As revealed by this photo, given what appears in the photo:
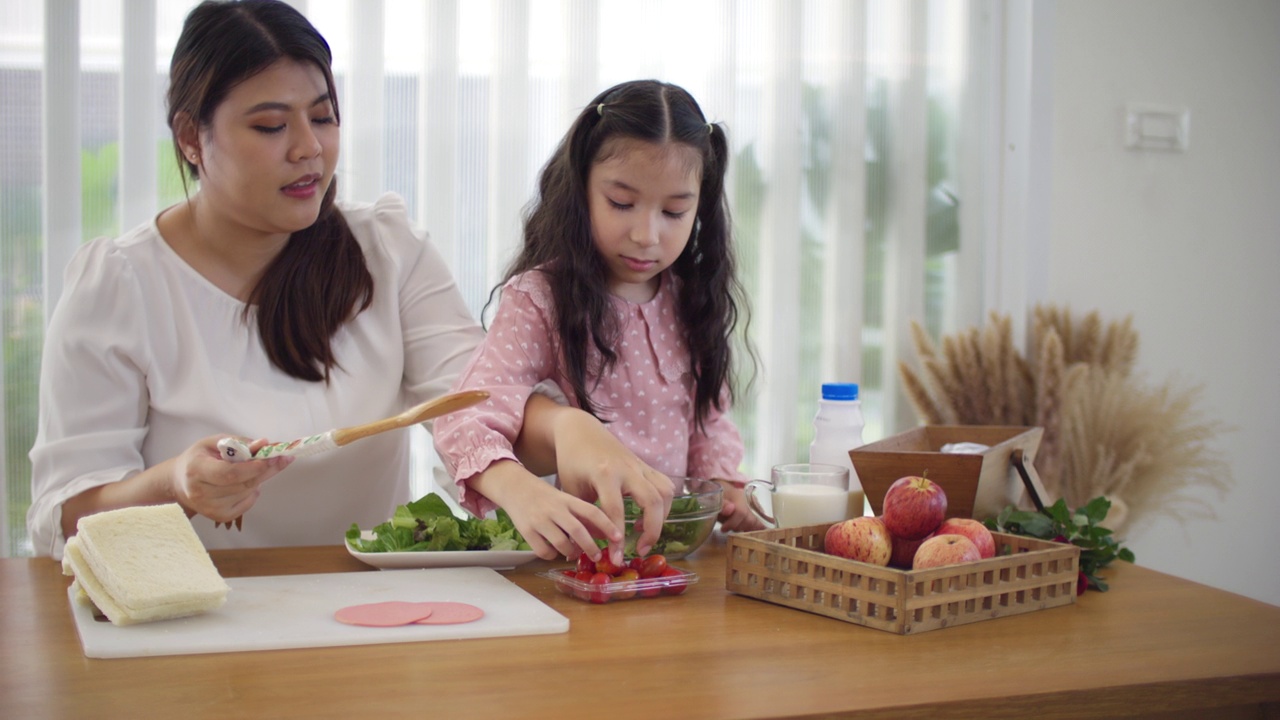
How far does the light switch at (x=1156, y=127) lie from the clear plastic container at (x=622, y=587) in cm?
226

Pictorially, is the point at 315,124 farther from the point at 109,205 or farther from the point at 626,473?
the point at 109,205

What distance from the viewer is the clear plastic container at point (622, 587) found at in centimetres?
109

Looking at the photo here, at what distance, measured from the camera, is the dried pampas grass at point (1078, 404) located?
2.65 meters

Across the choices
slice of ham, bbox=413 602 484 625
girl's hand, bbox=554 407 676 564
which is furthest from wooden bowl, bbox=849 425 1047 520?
slice of ham, bbox=413 602 484 625

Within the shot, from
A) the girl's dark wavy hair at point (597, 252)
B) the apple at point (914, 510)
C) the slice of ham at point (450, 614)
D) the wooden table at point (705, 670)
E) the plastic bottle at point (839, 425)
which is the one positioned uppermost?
the girl's dark wavy hair at point (597, 252)

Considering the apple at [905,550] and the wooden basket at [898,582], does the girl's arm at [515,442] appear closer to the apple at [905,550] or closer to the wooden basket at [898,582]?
the wooden basket at [898,582]

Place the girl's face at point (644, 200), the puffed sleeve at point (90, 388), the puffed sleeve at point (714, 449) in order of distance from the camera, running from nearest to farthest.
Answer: the girl's face at point (644, 200) < the puffed sleeve at point (90, 388) < the puffed sleeve at point (714, 449)

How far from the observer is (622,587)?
110 centimetres

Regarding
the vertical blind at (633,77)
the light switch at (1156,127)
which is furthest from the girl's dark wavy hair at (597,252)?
the light switch at (1156,127)

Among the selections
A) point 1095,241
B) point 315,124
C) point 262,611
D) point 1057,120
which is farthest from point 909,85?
point 262,611

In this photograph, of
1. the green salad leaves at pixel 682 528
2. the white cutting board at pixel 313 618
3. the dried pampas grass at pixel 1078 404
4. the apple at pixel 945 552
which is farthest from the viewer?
the dried pampas grass at pixel 1078 404

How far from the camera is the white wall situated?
286 cm

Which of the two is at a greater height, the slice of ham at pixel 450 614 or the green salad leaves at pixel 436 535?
the green salad leaves at pixel 436 535

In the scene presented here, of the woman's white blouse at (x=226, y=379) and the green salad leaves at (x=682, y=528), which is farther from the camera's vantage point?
the woman's white blouse at (x=226, y=379)
